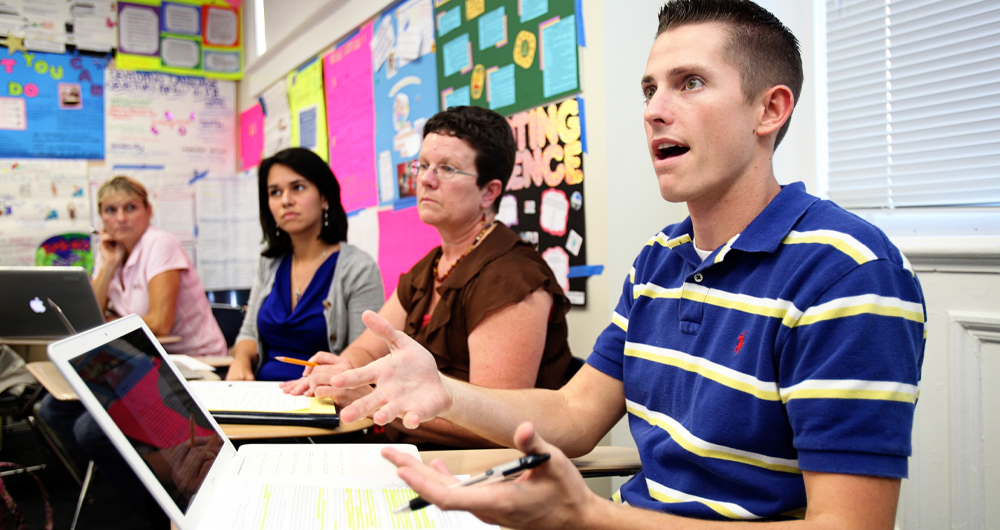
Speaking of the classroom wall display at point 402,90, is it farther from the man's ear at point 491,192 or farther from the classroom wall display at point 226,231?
the classroom wall display at point 226,231

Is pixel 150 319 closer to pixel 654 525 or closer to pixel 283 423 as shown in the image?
pixel 283 423

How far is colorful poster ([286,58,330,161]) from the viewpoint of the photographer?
3.72 metres

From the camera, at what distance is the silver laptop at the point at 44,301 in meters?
2.01

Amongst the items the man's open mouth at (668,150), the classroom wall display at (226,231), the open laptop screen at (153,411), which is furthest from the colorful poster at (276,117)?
the man's open mouth at (668,150)

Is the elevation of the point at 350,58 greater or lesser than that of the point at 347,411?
greater

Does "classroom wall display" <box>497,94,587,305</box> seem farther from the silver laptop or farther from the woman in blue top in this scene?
the silver laptop

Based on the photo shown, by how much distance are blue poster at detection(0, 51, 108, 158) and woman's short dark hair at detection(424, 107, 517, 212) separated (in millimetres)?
3927

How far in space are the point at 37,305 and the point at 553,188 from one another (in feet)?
5.61

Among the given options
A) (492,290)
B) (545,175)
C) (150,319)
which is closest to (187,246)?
(150,319)

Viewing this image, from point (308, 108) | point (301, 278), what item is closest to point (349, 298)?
point (301, 278)

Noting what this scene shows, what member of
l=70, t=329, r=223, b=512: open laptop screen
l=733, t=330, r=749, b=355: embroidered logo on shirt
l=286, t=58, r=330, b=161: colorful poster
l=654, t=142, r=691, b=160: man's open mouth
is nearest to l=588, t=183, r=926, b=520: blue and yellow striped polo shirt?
l=733, t=330, r=749, b=355: embroidered logo on shirt

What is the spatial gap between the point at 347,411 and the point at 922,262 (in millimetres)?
1223

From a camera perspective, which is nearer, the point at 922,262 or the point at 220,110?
the point at 922,262

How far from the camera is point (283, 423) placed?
1.27 m
